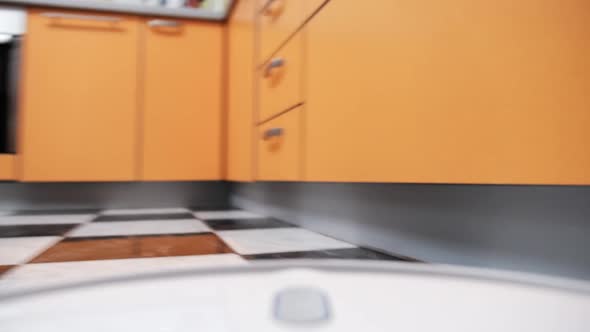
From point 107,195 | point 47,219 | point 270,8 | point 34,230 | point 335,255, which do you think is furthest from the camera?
point 107,195

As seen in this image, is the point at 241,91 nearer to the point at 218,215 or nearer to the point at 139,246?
the point at 218,215

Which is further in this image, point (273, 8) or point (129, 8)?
point (129, 8)

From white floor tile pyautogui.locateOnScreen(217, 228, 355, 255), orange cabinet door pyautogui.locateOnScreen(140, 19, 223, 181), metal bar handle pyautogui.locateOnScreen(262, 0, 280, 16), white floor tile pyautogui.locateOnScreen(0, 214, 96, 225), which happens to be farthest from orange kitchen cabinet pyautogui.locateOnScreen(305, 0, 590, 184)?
orange cabinet door pyautogui.locateOnScreen(140, 19, 223, 181)

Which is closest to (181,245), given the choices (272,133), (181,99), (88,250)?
(88,250)

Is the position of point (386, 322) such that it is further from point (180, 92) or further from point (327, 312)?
point (180, 92)

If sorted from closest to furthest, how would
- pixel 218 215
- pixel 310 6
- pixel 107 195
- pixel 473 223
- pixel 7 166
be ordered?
1. pixel 473 223
2. pixel 310 6
3. pixel 218 215
4. pixel 7 166
5. pixel 107 195

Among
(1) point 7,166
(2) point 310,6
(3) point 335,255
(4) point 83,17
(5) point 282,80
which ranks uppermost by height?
(4) point 83,17

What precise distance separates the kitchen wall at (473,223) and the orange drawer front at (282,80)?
29cm

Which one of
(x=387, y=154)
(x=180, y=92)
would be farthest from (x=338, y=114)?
(x=180, y=92)

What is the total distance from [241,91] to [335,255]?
1.04 m

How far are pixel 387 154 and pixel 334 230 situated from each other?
500 millimetres

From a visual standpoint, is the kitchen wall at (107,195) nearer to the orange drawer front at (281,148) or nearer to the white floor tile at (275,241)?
the orange drawer front at (281,148)

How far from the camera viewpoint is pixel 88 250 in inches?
36.9

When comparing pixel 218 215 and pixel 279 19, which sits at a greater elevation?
pixel 279 19
